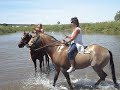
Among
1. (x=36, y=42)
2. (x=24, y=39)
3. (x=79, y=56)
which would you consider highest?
(x=36, y=42)

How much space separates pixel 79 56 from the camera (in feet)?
29.8

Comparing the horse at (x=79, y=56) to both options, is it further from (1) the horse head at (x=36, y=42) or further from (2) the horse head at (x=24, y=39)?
(2) the horse head at (x=24, y=39)

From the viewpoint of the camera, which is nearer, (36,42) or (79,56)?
(79,56)

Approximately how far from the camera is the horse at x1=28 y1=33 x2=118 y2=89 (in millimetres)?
8930

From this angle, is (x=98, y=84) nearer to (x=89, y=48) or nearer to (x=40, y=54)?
(x=89, y=48)

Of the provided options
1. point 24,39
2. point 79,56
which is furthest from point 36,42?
point 24,39

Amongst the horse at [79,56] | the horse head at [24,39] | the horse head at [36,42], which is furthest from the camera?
the horse head at [24,39]

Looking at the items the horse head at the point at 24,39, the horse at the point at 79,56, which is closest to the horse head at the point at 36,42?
the horse at the point at 79,56

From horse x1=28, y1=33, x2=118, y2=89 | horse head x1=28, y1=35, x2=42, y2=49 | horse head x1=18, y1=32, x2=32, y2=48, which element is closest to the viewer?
horse x1=28, y1=33, x2=118, y2=89

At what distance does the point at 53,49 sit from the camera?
9484mm

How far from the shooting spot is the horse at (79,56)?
8930 millimetres

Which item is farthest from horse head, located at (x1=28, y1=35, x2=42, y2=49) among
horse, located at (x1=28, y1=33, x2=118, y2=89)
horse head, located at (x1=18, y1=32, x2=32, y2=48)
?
horse head, located at (x1=18, y1=32, x2=32, y2=48)

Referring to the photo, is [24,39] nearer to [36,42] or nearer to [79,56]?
[36,42]

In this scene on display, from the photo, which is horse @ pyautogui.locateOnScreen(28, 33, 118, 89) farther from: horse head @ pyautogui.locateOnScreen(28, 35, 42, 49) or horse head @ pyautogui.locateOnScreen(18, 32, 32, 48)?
horse head @ pyautogui.locateOnScreen(18, 32, 32, 48)
